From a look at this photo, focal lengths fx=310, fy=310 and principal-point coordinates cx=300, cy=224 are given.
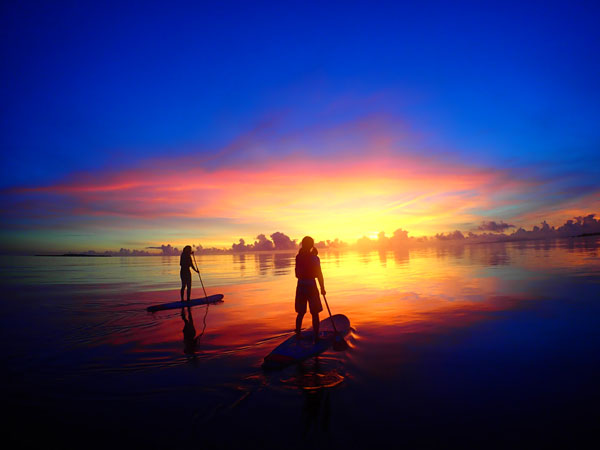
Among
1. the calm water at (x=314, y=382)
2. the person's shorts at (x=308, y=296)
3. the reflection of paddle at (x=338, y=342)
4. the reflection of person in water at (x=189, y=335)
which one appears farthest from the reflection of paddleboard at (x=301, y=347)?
the reflection of person in water at (x=189, y=335)

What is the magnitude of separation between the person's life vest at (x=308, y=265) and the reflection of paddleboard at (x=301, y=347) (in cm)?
201

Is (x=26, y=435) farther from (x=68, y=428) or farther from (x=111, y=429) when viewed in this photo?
(x=111, y=429)

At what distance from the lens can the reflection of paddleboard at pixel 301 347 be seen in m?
8.30

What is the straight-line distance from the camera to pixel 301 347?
909cm

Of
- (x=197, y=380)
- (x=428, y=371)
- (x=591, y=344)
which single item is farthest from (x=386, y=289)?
(x=197, y=380)

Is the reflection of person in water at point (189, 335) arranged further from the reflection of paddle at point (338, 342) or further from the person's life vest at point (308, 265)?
the reflection of paddle at point (338, 342)

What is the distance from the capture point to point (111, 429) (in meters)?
5.66

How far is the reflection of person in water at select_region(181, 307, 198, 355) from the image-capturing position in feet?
33.9

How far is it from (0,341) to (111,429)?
9.69m

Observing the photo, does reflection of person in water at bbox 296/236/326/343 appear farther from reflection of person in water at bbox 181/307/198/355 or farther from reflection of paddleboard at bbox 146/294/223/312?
reflection of paddleboard at bbox 146/294/223/312

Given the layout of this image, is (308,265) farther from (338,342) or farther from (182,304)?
(182,304)

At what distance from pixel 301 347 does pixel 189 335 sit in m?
5.49

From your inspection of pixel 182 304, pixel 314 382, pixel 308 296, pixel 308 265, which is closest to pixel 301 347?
pixel 308 296

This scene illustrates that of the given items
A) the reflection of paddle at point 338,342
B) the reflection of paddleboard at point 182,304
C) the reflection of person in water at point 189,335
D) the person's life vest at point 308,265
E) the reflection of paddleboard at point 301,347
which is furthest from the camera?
the reflection of paddleboard at point 182,304
